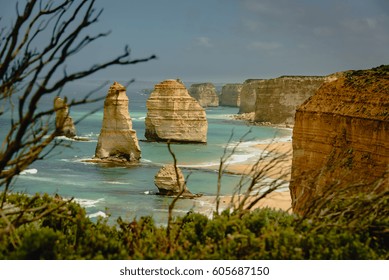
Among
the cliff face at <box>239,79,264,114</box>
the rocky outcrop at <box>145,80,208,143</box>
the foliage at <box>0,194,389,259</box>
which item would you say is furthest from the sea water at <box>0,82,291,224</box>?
the cliff face at <box>239,79,264,114</box>

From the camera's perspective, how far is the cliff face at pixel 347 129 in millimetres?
15500

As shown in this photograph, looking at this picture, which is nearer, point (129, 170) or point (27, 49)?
point (27, 49)

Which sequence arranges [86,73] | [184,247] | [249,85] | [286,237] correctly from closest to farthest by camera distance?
[86,73]
[286,237]
[184,247]
[249,85]

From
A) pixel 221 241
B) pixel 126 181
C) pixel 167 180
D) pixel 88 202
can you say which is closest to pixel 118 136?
pixel 126 181

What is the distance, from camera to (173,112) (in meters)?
62.2

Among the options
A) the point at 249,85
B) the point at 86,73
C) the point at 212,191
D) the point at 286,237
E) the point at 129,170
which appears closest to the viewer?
the point at 86,73

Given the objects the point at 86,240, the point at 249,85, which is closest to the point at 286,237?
the point at 86,240

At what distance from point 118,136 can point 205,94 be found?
428 ft

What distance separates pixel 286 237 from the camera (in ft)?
24.9

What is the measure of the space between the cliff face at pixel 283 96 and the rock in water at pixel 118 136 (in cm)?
4593

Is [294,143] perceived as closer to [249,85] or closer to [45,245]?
[45,245]

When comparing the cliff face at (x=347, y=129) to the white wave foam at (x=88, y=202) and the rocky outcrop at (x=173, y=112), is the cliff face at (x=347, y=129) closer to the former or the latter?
the white wave foam at (x=88, y=202)

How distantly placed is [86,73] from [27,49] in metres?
1.33

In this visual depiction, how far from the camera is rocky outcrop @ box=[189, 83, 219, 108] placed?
173750 mm
